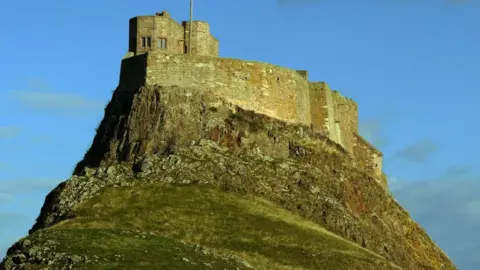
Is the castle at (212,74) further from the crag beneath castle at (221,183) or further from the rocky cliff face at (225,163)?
the rocky cliff face at (225,163)

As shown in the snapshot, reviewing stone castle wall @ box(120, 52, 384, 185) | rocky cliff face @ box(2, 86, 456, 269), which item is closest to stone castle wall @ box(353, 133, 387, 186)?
stone castle wall @ box(120, 52, 384, 185)

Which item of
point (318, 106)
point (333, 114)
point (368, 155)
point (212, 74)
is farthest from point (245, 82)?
point (368, 155)

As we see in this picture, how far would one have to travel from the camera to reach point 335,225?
75.1m

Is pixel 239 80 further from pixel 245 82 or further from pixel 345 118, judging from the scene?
pixel 345 118

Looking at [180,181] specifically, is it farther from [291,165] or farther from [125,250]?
[125,250]

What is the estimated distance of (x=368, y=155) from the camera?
9938cm

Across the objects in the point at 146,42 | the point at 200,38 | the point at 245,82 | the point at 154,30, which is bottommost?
the point at 245,82

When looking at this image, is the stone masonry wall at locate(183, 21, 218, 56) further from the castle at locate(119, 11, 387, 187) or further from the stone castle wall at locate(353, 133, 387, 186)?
the stone castle wall at locate(353, 133, 387, 186)

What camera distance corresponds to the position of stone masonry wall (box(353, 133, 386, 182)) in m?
98.6

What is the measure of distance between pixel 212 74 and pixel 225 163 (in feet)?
27.4

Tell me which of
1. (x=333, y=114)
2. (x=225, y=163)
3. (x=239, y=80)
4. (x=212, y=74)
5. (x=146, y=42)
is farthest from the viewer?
(x=333, y=114)

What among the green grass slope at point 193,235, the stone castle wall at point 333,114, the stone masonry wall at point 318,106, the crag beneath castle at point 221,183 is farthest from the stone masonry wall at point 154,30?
the green grass slope at point 193,235

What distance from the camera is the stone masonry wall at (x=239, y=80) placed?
7931 cm

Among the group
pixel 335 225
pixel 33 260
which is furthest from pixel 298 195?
pixel 33 260
